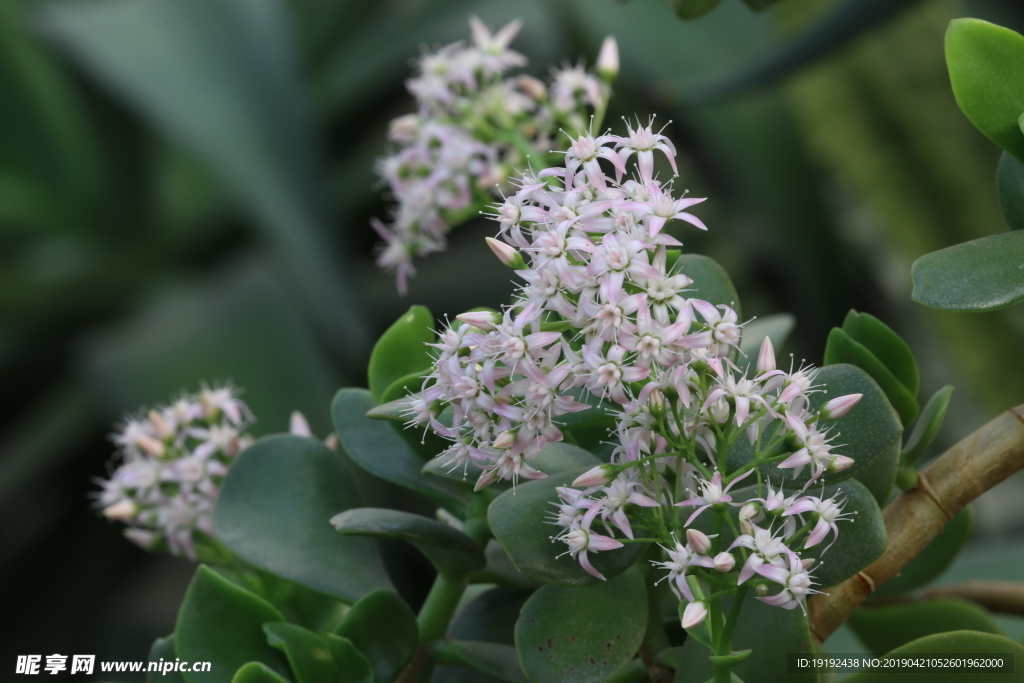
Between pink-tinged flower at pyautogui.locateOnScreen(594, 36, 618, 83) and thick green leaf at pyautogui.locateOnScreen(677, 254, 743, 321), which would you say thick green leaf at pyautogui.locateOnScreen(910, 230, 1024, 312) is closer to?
thick green leaf at pyautogui.locateOnScreen(677, 254, 743, 321)

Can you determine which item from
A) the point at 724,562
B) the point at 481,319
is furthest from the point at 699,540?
the point at 481,319

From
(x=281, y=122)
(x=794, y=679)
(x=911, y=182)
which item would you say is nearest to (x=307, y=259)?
(x=281, y=122)

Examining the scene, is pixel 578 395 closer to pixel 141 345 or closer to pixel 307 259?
pixel 307 259

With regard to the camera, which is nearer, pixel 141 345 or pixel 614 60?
pixel 614 60

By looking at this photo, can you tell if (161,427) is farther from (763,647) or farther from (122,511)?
(763,647)

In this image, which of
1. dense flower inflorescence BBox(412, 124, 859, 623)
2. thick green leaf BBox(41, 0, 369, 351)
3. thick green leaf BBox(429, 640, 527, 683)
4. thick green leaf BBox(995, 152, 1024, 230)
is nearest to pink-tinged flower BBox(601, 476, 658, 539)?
dense flower inflorescence BBox(412, 124, 859, 623)
